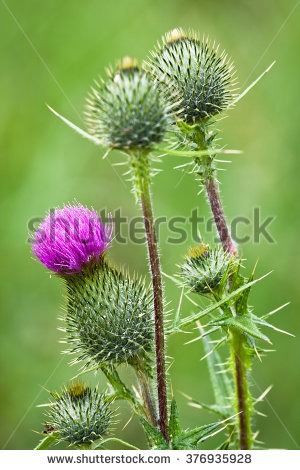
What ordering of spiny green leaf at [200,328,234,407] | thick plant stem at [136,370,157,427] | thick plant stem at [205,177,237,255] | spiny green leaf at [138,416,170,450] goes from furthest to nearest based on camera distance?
1. spiny green leaf at [200,328,234,407]
2. thick plant stem at [205,177,237,255]
3. thick plant stem at [136,370,157,427]
4. spiny green leaf at [138,416,170,450]

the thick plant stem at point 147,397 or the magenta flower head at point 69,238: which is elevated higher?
the magenta flower head at point 69,238

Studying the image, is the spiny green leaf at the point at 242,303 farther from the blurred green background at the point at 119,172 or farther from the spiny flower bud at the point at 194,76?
the blurred green background at the point at 119,172

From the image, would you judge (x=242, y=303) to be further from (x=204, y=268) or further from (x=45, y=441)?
(x=45, y=441)

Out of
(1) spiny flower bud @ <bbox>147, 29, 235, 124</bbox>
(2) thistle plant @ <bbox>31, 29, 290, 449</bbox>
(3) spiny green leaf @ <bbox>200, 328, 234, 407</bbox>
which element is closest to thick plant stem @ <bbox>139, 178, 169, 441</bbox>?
(2) thistle plant @ <bbox>31, 29, 290, 449</bbox>

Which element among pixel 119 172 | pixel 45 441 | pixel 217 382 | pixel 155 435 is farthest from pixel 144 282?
pixel 119 172

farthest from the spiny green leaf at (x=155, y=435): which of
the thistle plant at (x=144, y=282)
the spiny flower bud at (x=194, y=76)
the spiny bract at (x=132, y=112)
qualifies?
the spiny flower bud at (x=194, y=76)

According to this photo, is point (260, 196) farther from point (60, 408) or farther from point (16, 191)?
point (60, 408)

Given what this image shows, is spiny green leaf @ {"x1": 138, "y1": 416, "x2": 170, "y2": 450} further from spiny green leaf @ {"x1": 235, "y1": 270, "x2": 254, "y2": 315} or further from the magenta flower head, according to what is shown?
the magenta flower head
